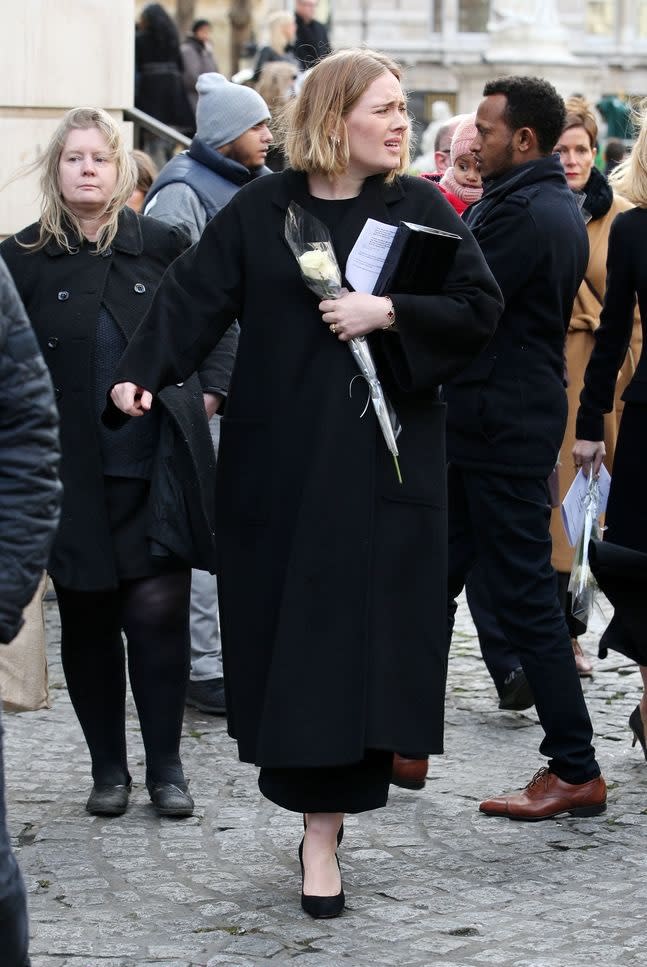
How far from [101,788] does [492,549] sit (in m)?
1.34

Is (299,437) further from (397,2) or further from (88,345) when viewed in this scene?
(397,2)

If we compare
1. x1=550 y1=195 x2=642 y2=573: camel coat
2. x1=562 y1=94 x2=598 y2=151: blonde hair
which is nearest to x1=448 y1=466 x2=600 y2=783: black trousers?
x1=550 y1=195 x2=642 y2=573: camel coat

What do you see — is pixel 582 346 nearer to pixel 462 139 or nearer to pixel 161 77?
pixel 462 139

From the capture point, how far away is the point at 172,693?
5.54m

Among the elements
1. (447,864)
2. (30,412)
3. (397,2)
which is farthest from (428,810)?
(397,2)

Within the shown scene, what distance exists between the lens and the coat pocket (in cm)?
459

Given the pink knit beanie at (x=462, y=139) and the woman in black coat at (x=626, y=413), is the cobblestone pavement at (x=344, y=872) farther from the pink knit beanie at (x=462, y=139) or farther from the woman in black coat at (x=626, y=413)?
the pink knit beanie at (x=462, y=139)

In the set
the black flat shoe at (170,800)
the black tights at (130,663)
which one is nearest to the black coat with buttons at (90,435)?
the black tights at (130,663)

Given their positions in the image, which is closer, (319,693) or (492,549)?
(319,693)

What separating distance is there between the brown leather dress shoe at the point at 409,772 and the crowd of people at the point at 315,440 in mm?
11

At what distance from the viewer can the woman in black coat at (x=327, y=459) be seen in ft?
14.7

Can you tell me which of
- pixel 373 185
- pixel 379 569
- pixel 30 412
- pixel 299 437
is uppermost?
pixel 373 185

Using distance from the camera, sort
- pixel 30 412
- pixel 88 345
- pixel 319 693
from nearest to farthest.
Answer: pixel 30 412 < pixel 319 693 < pixel 88 345

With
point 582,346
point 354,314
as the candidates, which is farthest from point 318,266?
point 582,346
